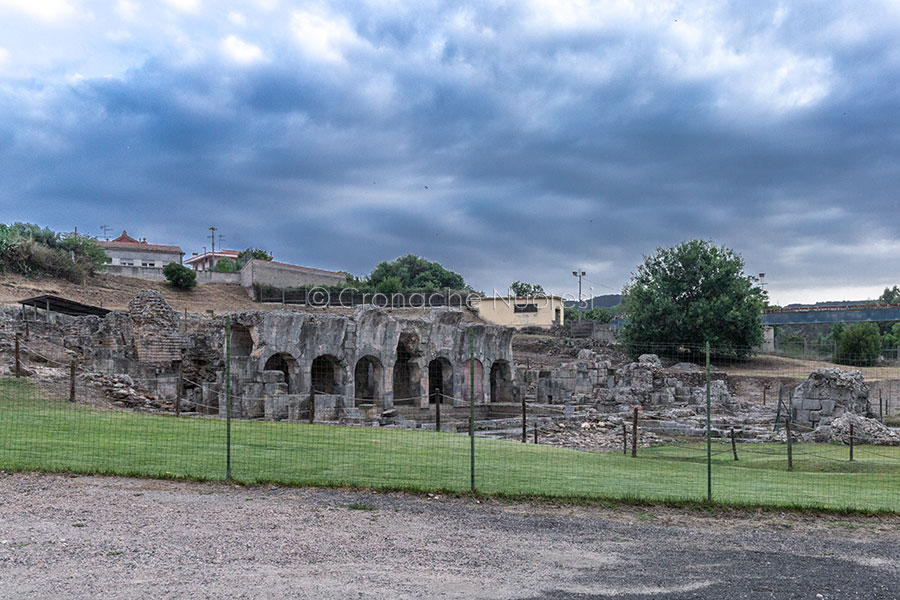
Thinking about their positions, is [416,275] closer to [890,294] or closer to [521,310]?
[521,310]

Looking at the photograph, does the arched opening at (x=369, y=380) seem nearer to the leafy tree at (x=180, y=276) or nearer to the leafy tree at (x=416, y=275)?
the leafy tree at (x=180, y=276)

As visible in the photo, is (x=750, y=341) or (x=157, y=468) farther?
(x=750, y=341)

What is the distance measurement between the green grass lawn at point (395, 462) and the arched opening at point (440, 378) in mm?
18154

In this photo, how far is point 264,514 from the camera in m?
8.78

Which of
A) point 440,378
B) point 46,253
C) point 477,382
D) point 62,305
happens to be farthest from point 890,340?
point 46,253

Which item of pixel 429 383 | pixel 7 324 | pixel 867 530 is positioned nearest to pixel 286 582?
pixel 867 530

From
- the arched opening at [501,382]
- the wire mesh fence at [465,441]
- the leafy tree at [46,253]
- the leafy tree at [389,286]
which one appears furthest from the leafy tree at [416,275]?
the wire mesh fence at [465,441]

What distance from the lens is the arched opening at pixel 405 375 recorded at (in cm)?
3509

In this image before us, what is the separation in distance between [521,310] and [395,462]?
195ft

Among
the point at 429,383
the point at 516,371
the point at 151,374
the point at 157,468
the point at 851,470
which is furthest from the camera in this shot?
the point at 516,371

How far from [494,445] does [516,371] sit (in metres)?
24.8

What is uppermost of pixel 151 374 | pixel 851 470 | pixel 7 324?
pixel 7 324

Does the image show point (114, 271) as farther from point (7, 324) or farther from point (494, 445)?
point (494, 445)

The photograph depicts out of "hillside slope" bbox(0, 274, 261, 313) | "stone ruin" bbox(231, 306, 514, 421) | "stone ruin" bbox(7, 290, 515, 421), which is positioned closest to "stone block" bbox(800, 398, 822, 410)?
"stone ruin" bbox(7, 290, 515, 421)
